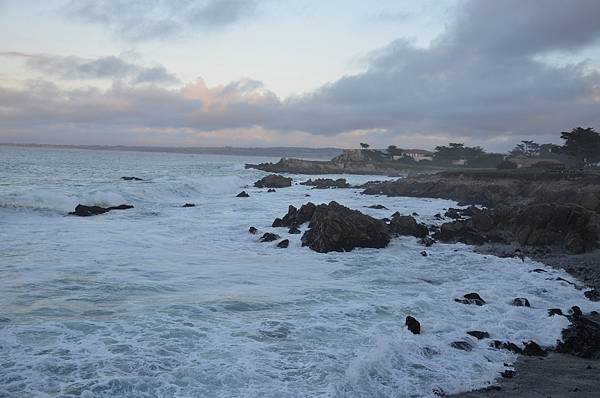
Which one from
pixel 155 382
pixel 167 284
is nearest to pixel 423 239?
pixel 167 284

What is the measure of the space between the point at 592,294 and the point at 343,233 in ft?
30.6

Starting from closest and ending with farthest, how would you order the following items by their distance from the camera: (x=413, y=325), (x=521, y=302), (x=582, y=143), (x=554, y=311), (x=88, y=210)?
1. (x=413, y=325)
2. (x=554, y=311)
3. (x=521, y=302)
4. (x=88, y=210)
5. (x=582, y=143)

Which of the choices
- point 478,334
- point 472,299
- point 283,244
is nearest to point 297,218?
point 283,244

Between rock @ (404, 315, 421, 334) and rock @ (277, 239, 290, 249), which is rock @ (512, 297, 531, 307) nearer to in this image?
rock @ (404, 315, 421, 334)

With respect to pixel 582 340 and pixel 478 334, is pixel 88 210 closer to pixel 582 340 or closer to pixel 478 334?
pixel 478 334

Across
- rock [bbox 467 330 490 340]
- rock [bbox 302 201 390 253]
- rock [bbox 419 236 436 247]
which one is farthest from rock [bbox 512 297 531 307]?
rock [bbox 419 236 436 247]

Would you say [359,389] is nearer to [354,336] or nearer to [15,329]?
[354,336]

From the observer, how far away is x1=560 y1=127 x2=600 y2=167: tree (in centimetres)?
5794

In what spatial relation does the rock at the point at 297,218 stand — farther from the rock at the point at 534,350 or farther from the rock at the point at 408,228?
the rock at the point at 534,350

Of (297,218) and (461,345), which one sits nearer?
(461,345)

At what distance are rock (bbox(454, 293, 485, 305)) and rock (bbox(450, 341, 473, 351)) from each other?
9.70 feet

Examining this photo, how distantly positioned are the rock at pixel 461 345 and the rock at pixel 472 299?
2957 millimetres

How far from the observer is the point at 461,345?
9.23 m

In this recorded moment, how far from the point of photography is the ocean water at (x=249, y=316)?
7566 mm
